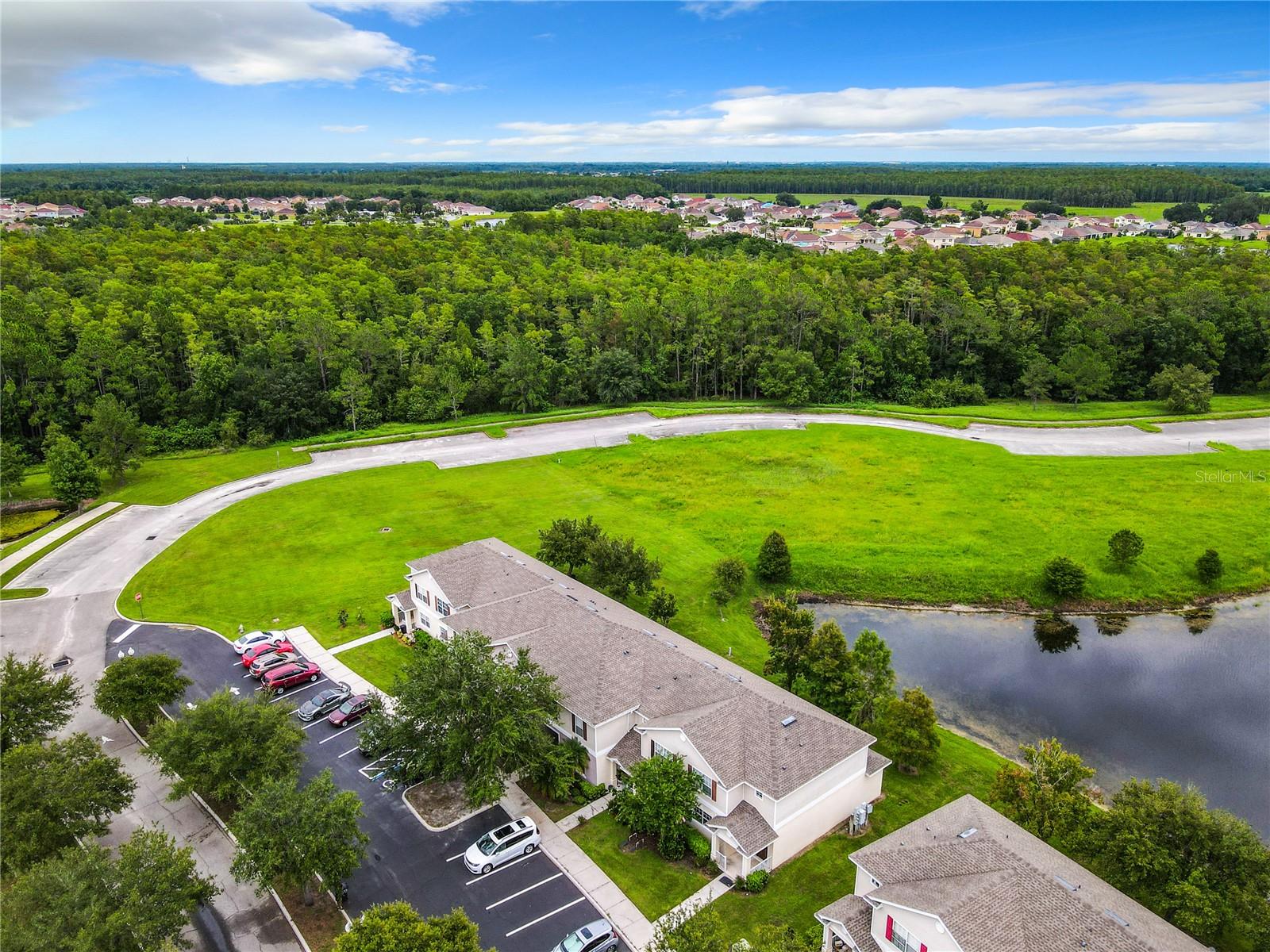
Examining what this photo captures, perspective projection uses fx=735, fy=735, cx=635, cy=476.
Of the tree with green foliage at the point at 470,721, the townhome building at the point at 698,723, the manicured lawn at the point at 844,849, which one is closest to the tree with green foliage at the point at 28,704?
the tree with green foliage at the point at 470,721

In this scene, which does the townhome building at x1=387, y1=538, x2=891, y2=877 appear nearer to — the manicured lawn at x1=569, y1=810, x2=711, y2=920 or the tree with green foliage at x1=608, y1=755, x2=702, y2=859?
the tree with green foliage at x1=608, y1=755, x2=702, y2=859

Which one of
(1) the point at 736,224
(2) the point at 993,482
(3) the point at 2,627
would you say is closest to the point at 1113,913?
(2) the point at 993,482

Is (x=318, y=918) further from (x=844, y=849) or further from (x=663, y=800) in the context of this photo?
(x=844, y=849)

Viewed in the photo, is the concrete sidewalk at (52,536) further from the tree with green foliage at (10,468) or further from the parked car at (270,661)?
the parked car at (270,661)

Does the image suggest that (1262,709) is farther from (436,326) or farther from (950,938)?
(436,326)

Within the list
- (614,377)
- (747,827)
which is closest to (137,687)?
(747,827)

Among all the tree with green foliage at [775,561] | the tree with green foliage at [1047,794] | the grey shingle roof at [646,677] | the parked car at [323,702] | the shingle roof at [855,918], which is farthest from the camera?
the tree with green foliage at [775,561]
